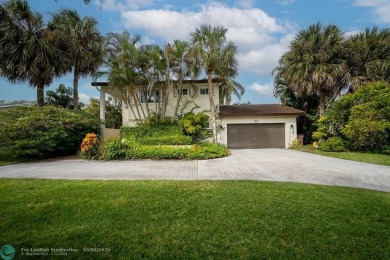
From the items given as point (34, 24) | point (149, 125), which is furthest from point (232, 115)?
point (34, 24)

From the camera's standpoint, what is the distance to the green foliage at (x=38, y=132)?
10.5 m

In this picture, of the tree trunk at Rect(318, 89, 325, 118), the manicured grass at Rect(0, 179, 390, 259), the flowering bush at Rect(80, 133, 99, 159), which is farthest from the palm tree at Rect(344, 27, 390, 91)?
the flowering bush at Rect(80, 133, 99, 159)

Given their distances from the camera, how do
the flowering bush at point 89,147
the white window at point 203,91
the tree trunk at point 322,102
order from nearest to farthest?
the flowering bush at point 89,147
the tree trunk at point 322,102
the white window at point 203,91

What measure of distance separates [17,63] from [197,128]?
1185 centimetres

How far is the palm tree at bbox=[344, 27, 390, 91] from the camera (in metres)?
16.1

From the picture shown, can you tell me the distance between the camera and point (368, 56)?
16672 millimetres

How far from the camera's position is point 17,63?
45.4 feet

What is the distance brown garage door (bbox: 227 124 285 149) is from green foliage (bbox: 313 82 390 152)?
3.64 metres

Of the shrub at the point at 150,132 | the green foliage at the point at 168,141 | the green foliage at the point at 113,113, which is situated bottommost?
the green foliage at the point at 168,141

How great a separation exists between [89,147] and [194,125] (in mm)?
7062

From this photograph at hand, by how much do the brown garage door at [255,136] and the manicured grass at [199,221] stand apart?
1246 cm

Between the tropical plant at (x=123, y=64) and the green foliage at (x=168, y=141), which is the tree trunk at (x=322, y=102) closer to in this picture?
the green foliage at (x=168, y=141)

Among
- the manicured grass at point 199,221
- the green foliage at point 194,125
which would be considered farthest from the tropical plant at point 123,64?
the manicured grass at point 199,221

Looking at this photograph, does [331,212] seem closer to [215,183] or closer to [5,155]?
[215,183]
